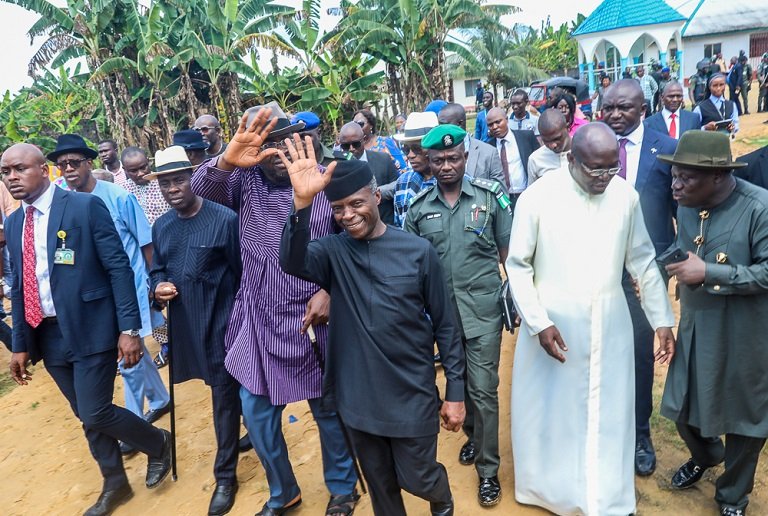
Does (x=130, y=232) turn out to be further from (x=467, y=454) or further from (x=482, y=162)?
(x=467, y=454)

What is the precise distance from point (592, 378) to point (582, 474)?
21.3 inches

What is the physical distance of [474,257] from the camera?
341 centimetres

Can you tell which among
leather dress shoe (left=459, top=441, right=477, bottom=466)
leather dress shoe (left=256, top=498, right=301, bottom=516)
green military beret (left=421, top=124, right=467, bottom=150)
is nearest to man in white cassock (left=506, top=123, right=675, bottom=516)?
green military beret (left=421, top=124, right=467, bottom=150)

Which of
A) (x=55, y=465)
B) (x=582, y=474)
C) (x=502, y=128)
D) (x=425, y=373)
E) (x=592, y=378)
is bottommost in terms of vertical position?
(x=55, y=465)

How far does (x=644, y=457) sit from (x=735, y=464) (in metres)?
0.66

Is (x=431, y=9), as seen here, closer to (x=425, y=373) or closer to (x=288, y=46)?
(x=288, y=46)

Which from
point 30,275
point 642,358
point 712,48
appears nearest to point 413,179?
point 642,358

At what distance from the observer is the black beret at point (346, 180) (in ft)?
8.29

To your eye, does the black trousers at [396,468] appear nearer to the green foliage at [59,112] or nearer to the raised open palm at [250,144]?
the raised open palm at [250,144]

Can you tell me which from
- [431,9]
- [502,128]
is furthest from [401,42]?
[502,128]

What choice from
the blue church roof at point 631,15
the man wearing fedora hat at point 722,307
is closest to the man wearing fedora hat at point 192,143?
A: the man wearing fedora hat at point 722,307

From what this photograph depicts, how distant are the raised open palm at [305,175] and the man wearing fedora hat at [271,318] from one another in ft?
1.87

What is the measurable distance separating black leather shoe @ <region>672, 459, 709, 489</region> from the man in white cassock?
16.7 inches

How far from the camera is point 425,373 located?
2.72 m
